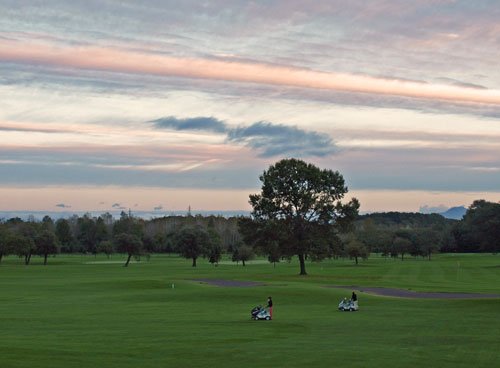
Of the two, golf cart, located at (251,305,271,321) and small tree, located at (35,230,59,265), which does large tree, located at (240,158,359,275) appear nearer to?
golf cart, located at (251,305,271,321)

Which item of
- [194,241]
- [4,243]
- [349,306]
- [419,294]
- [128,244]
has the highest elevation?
[194,241]

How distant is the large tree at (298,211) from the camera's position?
110m

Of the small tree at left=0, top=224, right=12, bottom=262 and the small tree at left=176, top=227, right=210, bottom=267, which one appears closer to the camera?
the small tree at left=176, top=227, right=210, bottom=267

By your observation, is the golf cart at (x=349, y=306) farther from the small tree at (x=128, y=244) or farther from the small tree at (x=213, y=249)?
the small tree at (x=128, y=244)

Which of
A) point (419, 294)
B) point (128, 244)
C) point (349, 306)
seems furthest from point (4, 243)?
point (349, 306)

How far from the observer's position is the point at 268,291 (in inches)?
2889

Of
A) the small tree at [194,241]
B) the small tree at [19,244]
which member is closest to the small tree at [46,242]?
the small tree at [19,244]

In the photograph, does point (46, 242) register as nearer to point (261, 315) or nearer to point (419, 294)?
point (419, 294)

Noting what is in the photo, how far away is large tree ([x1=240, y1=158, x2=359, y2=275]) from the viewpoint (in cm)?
10950

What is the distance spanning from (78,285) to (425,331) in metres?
62.8

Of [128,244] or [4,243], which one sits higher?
[128,244]

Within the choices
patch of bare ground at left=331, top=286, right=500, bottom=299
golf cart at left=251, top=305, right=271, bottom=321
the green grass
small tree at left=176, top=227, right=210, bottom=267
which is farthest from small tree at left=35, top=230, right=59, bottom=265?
golf cart at left=251, top=305, right=271, bottom=321

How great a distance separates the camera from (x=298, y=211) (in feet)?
364

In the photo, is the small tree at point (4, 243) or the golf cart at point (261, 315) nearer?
the golf cart at point (261, 315)
